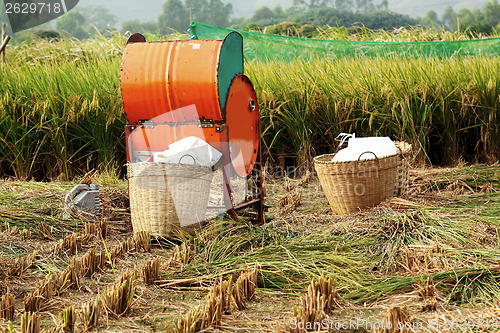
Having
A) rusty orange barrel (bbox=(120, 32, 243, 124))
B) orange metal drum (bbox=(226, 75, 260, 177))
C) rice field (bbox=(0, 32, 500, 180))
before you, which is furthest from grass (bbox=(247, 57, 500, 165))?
rusty orange barrel (bbox=(120, 32, 243, 124))

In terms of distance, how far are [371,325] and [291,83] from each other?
4.30 metres

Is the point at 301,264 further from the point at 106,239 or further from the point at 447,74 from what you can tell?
the point at 447,74

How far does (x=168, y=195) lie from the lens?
13.4ft

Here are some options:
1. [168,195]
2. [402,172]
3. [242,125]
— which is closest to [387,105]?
[402,172]

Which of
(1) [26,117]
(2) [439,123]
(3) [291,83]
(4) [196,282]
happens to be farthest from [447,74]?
(1) [26,117]

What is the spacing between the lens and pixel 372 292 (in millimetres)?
3090

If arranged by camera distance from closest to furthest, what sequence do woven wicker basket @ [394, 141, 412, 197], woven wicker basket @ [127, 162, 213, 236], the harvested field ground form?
the harvested field ground, woven wicker basket @ [127, 162, 213, 236], woven wicker basket @ [394, 141, 412, 197]

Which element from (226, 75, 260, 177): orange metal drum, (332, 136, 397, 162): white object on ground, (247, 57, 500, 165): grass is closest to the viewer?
(226, 75, 260, 177): orange metal drum

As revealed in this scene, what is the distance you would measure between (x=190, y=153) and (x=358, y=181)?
144cm

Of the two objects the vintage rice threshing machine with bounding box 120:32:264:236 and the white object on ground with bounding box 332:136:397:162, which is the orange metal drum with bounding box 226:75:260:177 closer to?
the vintage rice threshing machine with bounding box 120:32:264:236

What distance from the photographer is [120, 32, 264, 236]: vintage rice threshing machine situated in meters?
4.11

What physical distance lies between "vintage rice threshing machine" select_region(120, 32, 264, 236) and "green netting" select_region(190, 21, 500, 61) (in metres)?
3.69

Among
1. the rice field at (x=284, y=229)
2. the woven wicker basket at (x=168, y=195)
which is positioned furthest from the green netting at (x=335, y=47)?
the woven wicker basket at (x=168, y=195)

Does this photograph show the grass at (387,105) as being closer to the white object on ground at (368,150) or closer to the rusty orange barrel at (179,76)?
the white object on ground at (368,150)
